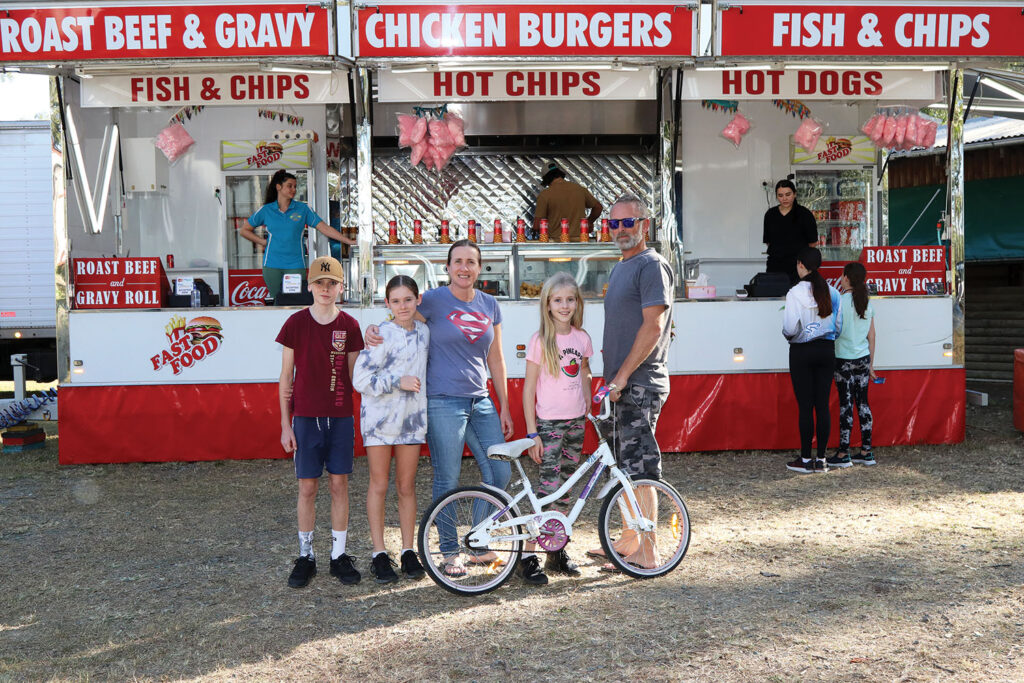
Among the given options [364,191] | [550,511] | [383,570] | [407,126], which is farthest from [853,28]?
[383,570]

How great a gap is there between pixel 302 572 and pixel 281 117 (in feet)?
21.6

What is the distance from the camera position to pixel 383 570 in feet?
15.4

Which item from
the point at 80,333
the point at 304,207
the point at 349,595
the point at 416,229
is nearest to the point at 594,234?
the point at 416,229

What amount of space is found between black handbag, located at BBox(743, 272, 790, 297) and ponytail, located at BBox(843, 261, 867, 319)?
84 centimetres

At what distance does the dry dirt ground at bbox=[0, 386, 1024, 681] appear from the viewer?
3664 mm

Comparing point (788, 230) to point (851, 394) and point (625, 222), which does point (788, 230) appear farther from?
point (625, 222)

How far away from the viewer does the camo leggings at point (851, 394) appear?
7461 millimetres

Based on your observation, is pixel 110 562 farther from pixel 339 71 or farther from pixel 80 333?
pixel 339 71

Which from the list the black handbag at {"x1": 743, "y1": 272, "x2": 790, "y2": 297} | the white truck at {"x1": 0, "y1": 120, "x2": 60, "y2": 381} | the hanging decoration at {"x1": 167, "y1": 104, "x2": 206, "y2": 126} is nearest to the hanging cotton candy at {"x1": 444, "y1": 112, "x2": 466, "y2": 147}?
the black handbag at {"x1": 743, "y1": 272, "x2": 790, "y2": 297}

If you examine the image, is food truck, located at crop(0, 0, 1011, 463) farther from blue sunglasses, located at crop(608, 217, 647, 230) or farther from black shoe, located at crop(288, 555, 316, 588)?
black shoe, located at crop(288, 555, 316, 588)

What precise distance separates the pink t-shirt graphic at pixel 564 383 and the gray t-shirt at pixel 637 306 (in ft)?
0.52

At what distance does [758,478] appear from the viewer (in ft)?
23.4

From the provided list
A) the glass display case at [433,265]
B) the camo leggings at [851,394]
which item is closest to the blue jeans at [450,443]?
the glass display case at [433,265]

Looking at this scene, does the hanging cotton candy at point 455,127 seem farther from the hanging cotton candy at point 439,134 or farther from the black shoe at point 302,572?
the black shoe at point 302,572
